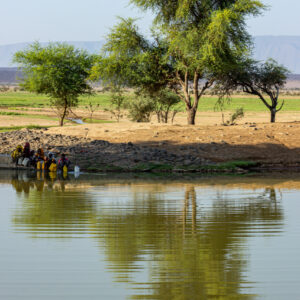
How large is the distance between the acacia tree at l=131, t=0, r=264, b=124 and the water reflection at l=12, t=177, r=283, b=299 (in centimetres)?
1979

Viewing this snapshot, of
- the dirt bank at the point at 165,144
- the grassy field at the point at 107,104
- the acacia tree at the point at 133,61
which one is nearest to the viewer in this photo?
the dirt bank at the point at 165,144

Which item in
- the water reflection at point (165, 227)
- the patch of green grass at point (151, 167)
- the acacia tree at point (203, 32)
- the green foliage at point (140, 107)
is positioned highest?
the acacia tree at point (203, 32)

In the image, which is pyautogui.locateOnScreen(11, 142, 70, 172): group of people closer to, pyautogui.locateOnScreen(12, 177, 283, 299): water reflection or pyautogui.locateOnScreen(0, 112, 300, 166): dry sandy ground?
pyautogui.locateOnScreen(12, 177, 283, 299): water reflection

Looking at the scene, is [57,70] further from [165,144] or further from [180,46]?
[165,144]

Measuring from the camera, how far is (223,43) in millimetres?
41344

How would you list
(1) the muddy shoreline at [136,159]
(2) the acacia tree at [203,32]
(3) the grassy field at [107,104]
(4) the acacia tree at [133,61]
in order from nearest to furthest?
1. (1) the muddy shoreline at [136,159]
2. (2) the acacia tree at [203,32]
3. (4) the acacia tree at [133,61]
4. (3) the grassy field at [107,104]

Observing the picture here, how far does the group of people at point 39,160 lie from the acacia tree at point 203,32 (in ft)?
45.7

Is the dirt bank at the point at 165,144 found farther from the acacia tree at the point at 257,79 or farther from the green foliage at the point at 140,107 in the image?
the green foliage at the point at 140,107

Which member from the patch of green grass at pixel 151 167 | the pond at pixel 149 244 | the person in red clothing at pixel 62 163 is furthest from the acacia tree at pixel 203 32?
the pond at pixel 149 244

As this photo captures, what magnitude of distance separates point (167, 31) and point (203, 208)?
28438 mm

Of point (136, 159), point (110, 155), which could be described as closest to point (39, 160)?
point (110, 155)

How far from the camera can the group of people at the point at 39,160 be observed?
2898 cm

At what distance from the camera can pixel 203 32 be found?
41.6 meters

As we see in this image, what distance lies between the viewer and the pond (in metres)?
8.48
